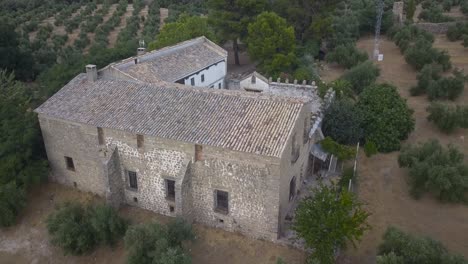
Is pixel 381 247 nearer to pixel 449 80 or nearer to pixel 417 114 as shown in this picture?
pixel 417 114

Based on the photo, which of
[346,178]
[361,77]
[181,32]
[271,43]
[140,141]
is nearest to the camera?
[140,141]

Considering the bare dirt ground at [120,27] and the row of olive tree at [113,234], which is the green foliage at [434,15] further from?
the row of olive tree at [113,234]

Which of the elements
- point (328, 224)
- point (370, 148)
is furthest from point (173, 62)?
point (328, 224)

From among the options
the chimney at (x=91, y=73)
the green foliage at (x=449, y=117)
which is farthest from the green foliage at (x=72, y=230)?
the green foliage at (x=449, y=117)

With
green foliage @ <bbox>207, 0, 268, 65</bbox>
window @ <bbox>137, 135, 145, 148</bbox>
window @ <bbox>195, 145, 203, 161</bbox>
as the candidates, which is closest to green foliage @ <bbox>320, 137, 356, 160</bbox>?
window @ <bbox>195, 145, 203, 161</bbox>

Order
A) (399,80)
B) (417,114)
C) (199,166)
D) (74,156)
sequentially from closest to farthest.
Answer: (199,166)
(74,156)
(417,114)
(399,80)

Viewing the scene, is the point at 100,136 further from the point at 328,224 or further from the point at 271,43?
the point at 271,43

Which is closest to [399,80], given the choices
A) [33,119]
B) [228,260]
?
[228,260]
